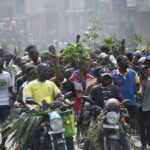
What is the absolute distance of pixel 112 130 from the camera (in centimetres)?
769

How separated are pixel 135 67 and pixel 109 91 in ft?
14.6

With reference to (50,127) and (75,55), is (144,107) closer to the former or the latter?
(75,55)

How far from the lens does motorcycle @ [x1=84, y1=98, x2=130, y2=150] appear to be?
7.63 metres

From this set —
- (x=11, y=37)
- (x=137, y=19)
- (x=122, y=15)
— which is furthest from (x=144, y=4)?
(x=11, y=37)

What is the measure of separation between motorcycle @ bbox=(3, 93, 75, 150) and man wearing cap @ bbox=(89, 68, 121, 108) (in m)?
0.71

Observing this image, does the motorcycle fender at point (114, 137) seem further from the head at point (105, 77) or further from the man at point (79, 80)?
the man at point (79, 80)

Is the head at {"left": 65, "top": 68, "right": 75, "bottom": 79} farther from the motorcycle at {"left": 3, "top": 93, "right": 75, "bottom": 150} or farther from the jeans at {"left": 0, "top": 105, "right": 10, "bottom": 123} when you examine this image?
the motorcycle at {"left": 3, "top": 93, "right": 75, "bottom": 150}

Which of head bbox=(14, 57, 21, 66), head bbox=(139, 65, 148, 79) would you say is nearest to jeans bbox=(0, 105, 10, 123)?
head bbox=(139, 65, 148, 79)

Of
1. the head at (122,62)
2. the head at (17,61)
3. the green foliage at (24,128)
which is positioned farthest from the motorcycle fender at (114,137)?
the head at (17,61)

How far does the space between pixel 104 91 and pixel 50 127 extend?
4.10ft

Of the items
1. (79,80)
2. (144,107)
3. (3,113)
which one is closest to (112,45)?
(79,80)

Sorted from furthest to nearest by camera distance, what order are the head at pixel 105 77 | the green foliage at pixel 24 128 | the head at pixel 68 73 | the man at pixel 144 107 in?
1. the head at pixel 68 73
2. the man at pixel 144 107
3. the head at pixel 105 77
4. the green foliage at pixel 24 128

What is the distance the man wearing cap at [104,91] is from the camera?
28.2 ft

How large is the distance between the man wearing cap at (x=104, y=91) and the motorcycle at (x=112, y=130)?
0.78 metres
